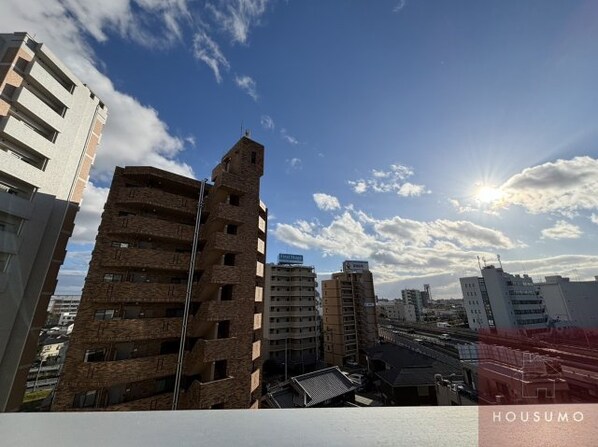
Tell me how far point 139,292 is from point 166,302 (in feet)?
3.61

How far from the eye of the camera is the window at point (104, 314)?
28.2ft

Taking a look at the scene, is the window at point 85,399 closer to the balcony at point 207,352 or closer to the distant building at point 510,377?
the balcony at point 207,352

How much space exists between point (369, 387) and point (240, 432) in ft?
78.3

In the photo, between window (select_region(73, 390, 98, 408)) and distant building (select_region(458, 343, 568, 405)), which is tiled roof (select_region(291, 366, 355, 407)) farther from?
window (select_region(73, 390, 98, 408))

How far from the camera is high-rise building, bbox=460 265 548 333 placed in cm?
3058

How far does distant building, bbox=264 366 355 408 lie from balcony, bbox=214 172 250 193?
11667 mm

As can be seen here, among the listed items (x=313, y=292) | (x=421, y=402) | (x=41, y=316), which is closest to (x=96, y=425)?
(x=41, y=316)

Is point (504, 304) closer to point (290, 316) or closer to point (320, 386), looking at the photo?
point (290, 316)

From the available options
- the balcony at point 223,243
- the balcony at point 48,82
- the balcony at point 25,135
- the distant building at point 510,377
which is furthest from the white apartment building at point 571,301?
the balcony at point 48,82

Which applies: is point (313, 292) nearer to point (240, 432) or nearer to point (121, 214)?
point (121, 214)

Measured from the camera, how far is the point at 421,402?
1420 centimetres

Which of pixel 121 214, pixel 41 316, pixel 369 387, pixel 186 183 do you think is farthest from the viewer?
pixel 369 387

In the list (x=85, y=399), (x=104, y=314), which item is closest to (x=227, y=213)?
(x=104, y=314)

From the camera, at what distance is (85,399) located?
7906 millimetres
